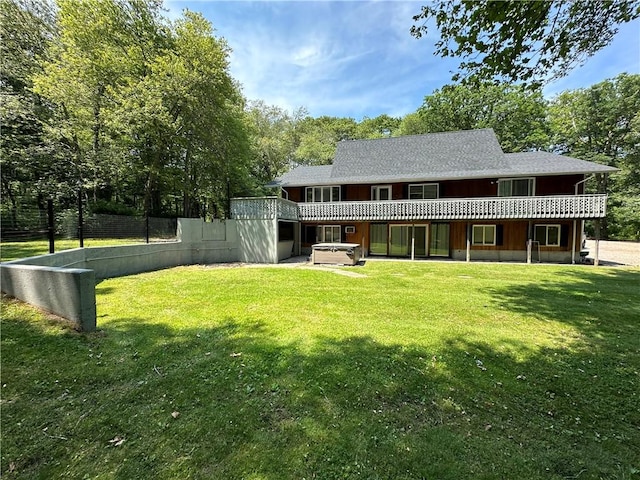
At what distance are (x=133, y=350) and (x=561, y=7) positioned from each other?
28.7 ft

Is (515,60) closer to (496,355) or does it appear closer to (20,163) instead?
(496,355)

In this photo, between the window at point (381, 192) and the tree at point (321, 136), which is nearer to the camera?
the window at point (381, 192)

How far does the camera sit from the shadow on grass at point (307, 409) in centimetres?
225

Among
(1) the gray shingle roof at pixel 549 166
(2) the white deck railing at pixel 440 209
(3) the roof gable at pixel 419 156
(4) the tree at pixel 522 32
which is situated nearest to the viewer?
(4) the tree at pixel 522 32

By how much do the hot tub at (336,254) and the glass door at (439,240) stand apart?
5.59 meters

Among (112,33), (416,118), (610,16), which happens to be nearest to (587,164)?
(610,16)

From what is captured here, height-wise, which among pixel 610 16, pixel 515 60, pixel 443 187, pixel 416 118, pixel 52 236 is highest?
pixel 416 118

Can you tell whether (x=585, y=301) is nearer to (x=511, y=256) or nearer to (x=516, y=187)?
(x=511, y=256)

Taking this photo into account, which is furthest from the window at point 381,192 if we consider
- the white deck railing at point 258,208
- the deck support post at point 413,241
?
the white deck railing at point 258,208

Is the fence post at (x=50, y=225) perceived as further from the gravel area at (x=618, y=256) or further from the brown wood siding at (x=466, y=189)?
the gravel area at (x=618, y=256)

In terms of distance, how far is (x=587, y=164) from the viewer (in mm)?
13867

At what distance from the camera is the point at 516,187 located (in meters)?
15.3

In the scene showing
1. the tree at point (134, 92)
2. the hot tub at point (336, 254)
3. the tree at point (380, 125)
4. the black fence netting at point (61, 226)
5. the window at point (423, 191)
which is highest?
the tree at point (380, 125)

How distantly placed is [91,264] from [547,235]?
1984cm
